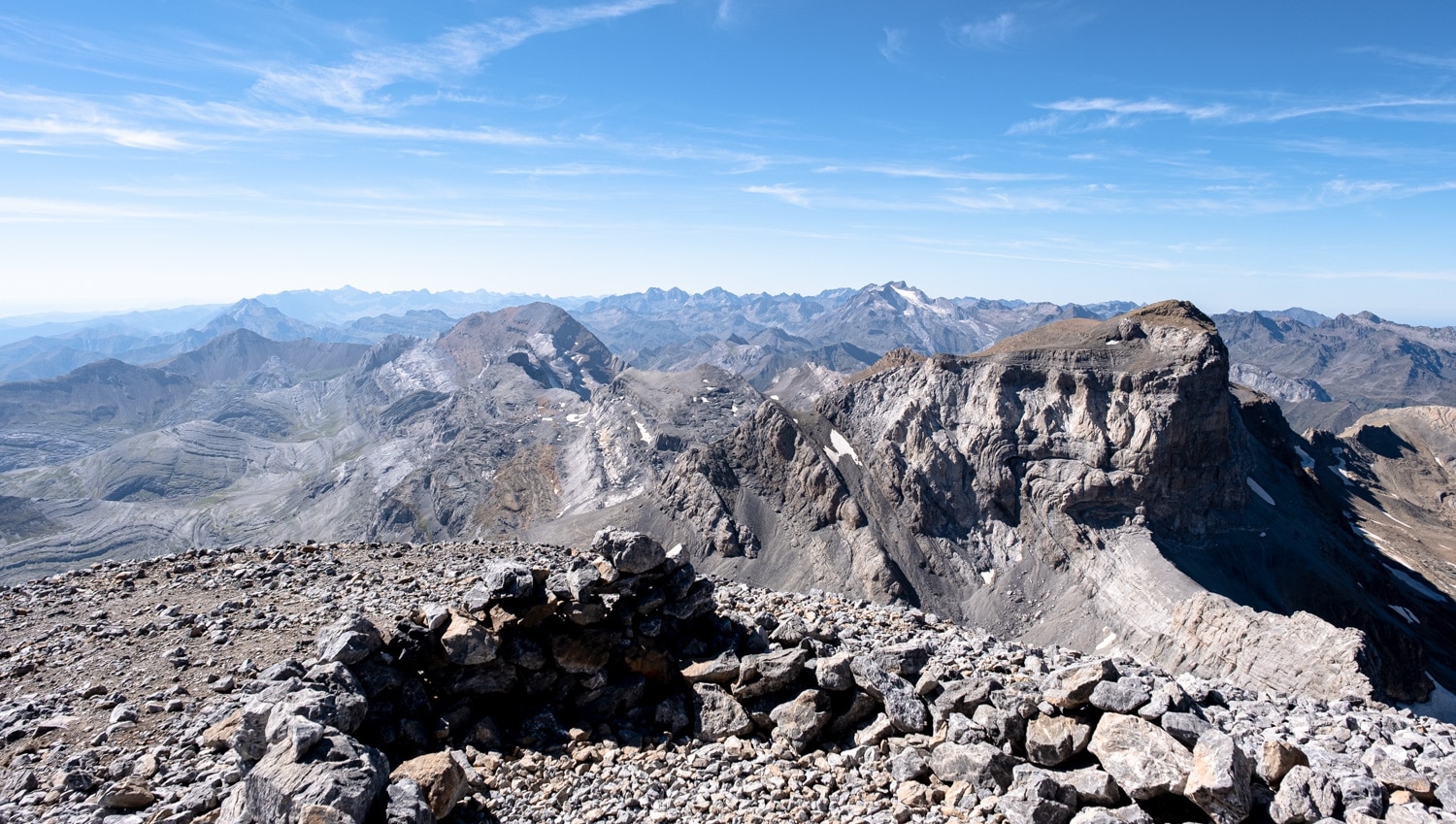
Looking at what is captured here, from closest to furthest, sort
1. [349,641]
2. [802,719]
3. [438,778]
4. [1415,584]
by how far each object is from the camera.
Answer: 1. [438,778]
2. [349,641]
3. [802,719]
4. [1415,584]

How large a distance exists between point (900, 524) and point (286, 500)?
544 feet

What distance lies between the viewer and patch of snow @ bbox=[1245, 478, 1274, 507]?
81750mm

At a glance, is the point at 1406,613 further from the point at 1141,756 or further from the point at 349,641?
the point at 349,641

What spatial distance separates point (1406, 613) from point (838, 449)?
62406mm

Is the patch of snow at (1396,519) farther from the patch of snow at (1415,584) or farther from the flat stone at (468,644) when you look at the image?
the flat stone at (468,644)

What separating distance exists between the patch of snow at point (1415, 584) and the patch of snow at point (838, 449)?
66.9 meters

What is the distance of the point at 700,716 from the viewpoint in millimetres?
15961

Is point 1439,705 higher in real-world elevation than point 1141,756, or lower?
lower

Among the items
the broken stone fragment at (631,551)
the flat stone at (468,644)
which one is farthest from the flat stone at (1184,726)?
the flat stone at (468,644)

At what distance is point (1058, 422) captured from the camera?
271 ft

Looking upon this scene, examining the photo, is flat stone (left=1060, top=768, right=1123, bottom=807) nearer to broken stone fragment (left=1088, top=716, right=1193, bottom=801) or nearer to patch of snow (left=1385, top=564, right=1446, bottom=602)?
broken stone fragment (left=1088, top=716, right=1193, bottom=801)

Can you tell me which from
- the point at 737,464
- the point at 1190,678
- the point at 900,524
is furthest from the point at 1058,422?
the point at 1190,678

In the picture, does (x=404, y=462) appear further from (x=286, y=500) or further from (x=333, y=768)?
(x=333, y=768)

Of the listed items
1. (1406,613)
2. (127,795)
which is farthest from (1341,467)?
(127,795)
